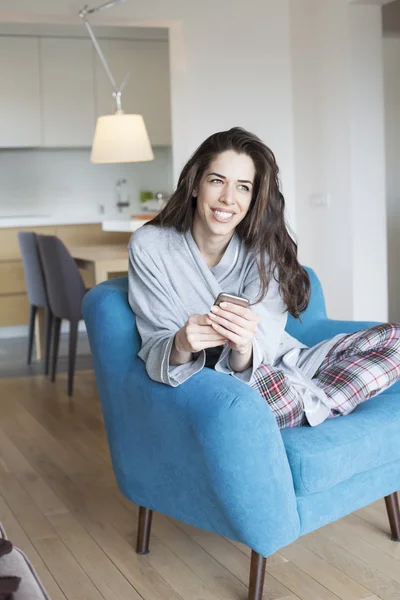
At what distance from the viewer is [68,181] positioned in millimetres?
7402

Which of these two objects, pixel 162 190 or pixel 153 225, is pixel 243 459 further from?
pixel 162 190

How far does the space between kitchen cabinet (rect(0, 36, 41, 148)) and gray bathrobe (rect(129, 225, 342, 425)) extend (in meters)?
4.93

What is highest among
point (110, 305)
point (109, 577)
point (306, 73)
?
point (306, 73)

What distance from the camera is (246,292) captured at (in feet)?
7.32

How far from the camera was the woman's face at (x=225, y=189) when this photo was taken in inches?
85.7

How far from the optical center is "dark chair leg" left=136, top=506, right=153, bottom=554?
2.34m

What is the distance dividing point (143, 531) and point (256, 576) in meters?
0.47

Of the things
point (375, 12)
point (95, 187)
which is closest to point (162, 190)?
point (95, 187)

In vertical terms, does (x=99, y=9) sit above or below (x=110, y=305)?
above

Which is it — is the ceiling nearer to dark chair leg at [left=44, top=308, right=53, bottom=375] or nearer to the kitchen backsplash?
the kitchen backsplash

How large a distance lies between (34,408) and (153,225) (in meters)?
2.19

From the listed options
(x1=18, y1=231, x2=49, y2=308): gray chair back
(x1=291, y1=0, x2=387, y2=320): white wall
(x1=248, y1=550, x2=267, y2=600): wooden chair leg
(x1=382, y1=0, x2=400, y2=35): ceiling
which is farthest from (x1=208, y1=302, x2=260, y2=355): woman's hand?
(x1=382, y1=0, x2=400, y2=35): ceiling

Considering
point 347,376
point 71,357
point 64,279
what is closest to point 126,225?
point 64,279

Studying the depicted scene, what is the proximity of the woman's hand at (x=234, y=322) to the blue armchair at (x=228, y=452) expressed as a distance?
103 mm
